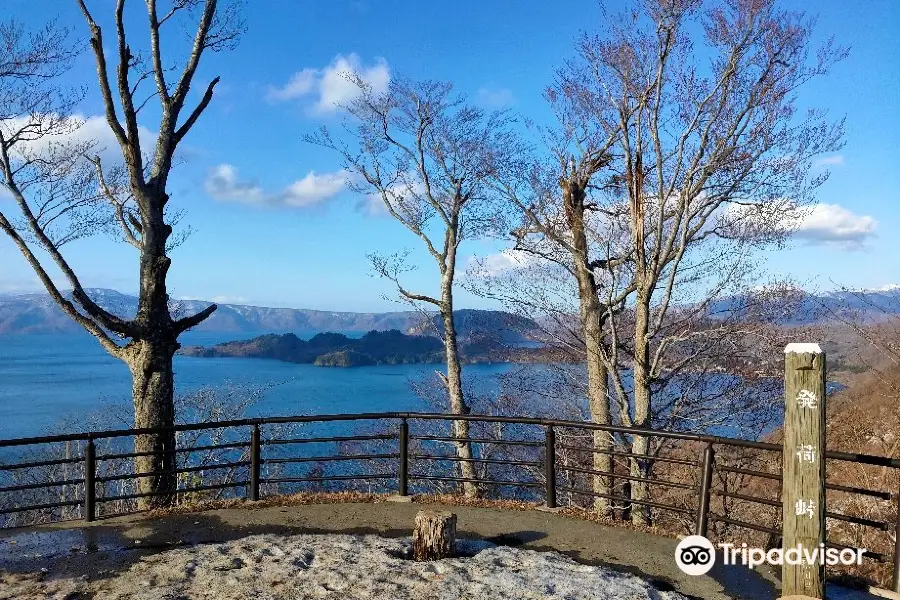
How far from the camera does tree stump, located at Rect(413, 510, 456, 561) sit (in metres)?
5.74

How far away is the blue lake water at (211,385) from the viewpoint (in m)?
34.2

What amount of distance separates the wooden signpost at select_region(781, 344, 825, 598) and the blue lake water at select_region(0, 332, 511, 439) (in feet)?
60.2

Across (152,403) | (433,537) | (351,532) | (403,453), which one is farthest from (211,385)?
(433,537)

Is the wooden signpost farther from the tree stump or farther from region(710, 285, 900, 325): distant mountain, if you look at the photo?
region(710, 285, 900, 325): distant mountain

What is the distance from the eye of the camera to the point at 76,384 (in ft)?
168

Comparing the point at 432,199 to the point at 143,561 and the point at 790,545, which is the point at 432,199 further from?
the point at 790,545

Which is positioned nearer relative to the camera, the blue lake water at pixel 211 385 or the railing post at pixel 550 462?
the railing post at pixel 550 462

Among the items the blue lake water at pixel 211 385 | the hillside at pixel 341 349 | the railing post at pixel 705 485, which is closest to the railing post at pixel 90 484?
the railing post at pixel 705 485

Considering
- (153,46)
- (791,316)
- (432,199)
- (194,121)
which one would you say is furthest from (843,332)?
(153,46)

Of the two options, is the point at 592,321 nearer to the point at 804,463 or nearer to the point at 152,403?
the point at 804,463

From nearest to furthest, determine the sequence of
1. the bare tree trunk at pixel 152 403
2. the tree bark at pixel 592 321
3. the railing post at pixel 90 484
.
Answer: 1. the railing post at pixel 90 484
2. the bare tree trunk at pixel 152 403
3. the tree bark at pixel 592 321

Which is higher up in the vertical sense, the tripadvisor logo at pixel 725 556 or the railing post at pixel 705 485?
the railing post at pixel 705 485

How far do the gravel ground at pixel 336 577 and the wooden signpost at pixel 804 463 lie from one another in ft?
3.25

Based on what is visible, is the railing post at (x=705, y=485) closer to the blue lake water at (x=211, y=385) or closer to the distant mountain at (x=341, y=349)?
the blue lake water at (x=211, y=385)
